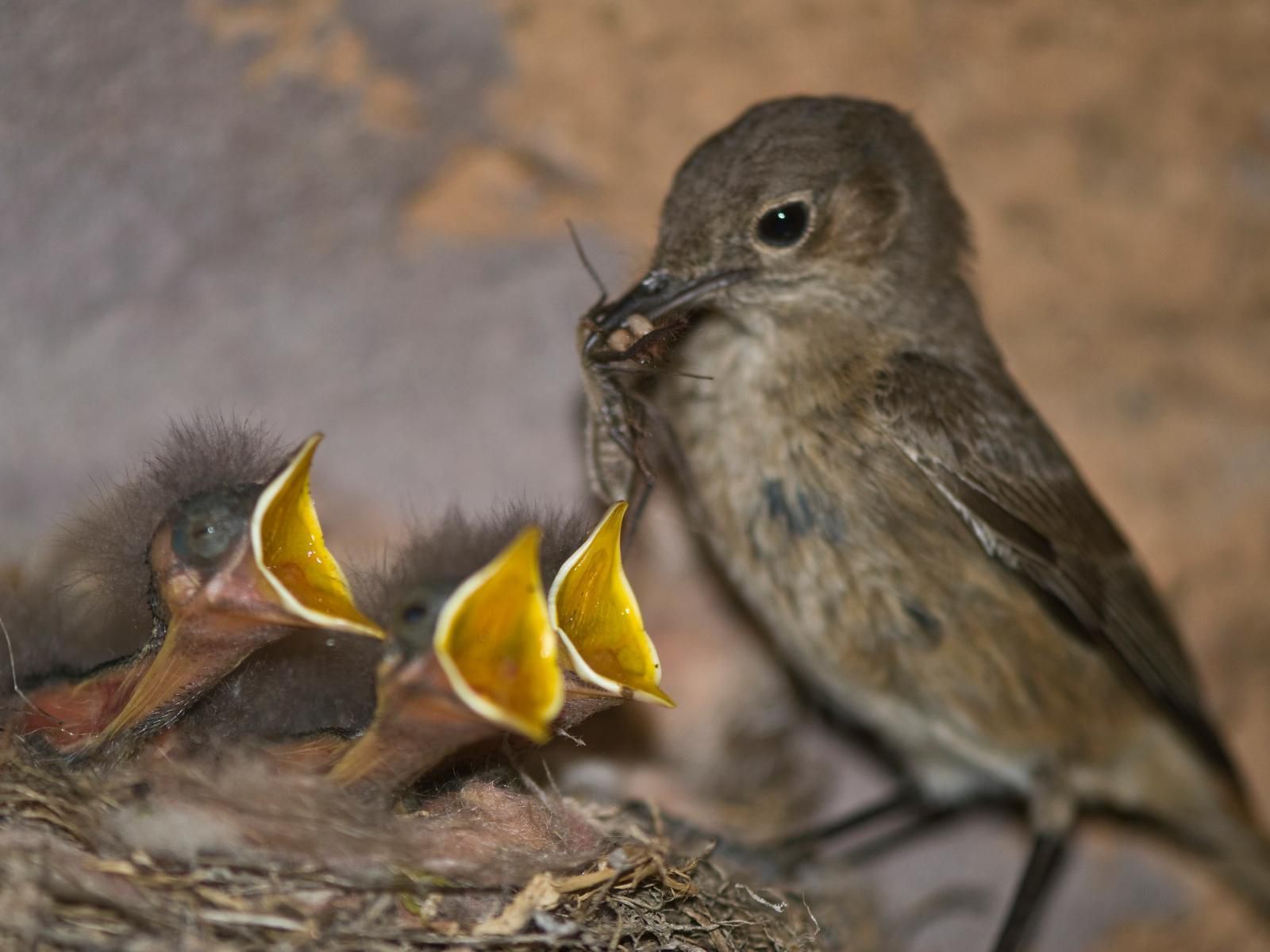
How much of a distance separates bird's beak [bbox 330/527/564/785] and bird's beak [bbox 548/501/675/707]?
6.6 inches

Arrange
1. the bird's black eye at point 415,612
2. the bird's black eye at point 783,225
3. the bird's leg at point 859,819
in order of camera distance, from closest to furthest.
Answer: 1. the bird's black eye at point 415,612
2. the bird's black eye at point 783,225
3. the bird's leg at point 859,819

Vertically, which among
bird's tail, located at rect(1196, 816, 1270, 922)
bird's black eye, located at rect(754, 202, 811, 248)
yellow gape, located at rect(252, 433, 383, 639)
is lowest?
bird's tail, located at rect(1196, 816, 1270, 922)

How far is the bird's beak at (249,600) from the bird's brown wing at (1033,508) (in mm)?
1172

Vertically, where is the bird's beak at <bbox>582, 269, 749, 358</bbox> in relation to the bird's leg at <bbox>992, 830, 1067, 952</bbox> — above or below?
above

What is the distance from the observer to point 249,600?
6.72ft

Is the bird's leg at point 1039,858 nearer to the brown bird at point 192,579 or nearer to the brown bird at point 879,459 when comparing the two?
the brown bird at point 879,459

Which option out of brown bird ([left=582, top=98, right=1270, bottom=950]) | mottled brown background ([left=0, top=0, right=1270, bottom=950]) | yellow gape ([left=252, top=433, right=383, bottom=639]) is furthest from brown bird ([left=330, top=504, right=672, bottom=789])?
mottled brown background ([left=0, top=0, right=1270, bottom=950])

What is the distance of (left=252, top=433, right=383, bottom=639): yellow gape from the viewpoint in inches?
80.7

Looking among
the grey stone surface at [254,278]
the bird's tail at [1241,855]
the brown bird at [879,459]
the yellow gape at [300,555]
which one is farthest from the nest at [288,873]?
the bird's tail at [1241,855]

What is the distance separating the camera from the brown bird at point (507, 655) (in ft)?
6.28

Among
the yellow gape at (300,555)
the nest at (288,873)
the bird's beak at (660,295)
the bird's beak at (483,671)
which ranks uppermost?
the bird's beak at (660,295)

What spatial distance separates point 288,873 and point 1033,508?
1.70m

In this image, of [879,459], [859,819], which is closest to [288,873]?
[879,459]

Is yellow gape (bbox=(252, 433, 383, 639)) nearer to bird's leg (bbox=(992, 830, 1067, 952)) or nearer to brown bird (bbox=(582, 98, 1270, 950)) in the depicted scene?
brown bird (bbox=(582, 98, 1270, 950))
